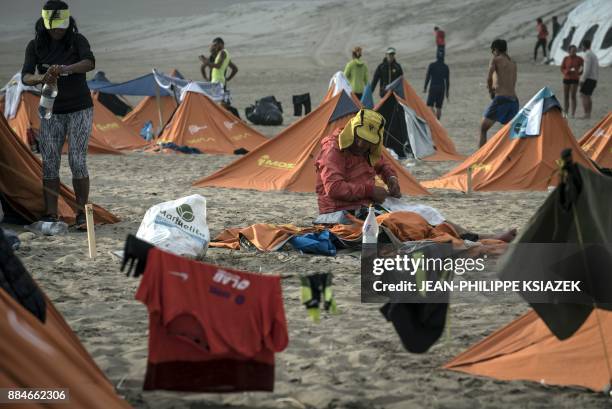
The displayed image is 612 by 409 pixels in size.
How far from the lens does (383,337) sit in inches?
178

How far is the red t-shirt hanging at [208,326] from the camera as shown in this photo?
135 inches

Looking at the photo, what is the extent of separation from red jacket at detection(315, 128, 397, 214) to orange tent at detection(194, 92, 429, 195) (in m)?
2.67

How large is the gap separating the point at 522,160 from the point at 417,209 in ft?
10.7

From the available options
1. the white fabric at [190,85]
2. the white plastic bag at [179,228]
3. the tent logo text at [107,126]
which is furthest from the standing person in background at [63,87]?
the tent logo text at [107,126]

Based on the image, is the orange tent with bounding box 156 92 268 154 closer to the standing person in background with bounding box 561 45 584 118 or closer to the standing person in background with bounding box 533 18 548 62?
the standing person in background with bounding box 561 45 584 118

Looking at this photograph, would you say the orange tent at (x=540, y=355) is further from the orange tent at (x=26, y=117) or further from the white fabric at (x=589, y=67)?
the white fabric at (x=589, y=67)

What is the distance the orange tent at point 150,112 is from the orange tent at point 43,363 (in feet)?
38.4

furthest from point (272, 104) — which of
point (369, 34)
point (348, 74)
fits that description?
point (369, 34)

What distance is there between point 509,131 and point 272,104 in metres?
8.25

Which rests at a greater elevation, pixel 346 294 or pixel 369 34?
pixel 369 34

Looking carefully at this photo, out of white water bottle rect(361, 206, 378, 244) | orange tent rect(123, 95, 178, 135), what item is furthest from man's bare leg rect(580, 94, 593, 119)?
white water bottle rect(361, 206, 378, 244)

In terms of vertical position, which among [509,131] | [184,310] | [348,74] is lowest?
[184,310]

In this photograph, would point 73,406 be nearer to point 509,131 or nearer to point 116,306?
point 116,306

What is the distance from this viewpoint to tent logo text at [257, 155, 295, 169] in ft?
31.4
